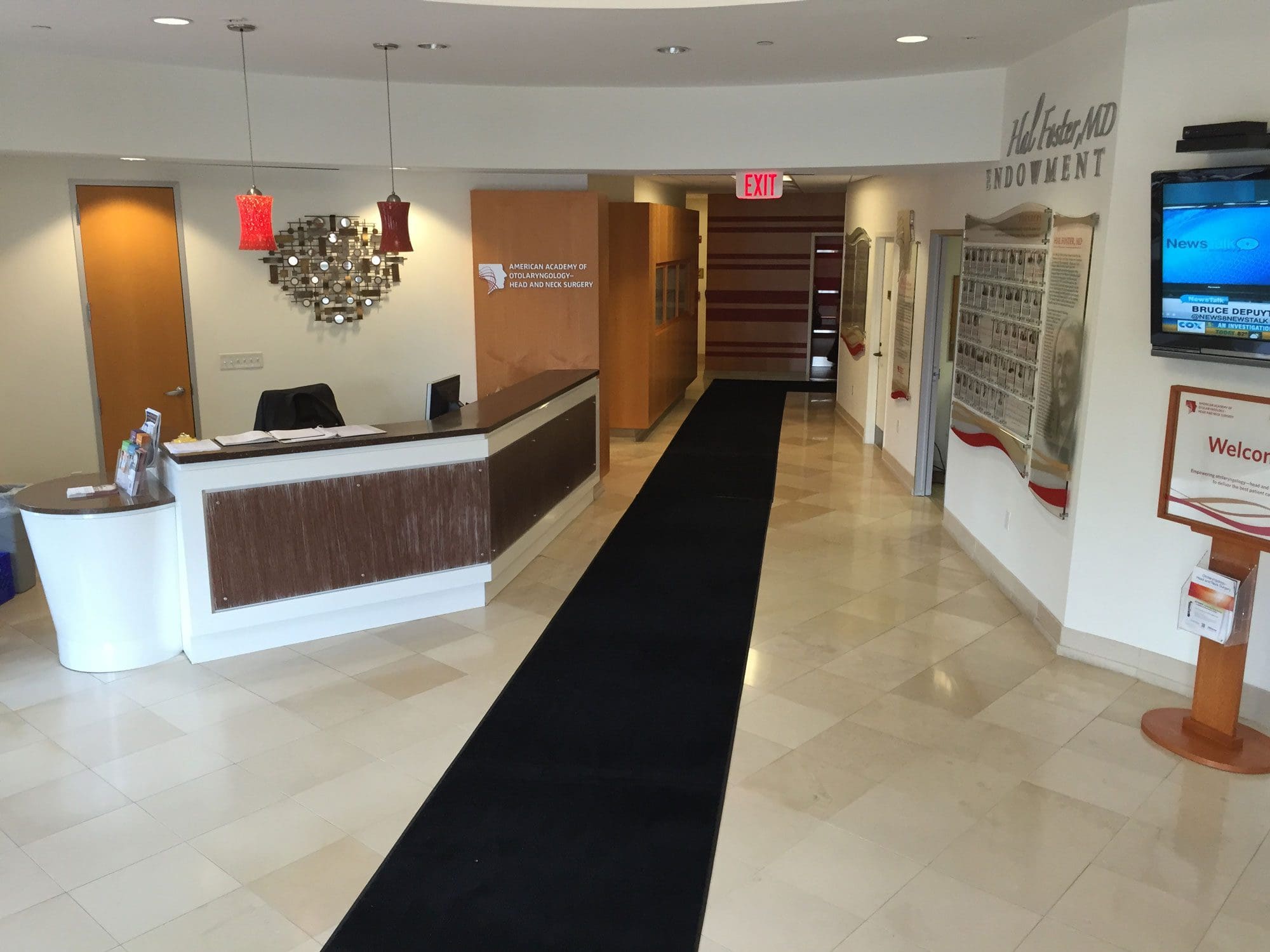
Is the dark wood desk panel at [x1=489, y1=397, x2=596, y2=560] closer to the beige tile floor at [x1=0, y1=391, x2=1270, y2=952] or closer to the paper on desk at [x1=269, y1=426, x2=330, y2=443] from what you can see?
the beige tile floor at [x1=0, y1=391, x2=1270, y2=952]

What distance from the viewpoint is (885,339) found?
9.95 metres

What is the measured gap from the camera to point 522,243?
27.1 ft

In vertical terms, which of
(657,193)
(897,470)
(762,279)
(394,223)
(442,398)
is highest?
(657,193)

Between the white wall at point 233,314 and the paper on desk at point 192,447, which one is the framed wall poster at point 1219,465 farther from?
the white wall at point 233,314

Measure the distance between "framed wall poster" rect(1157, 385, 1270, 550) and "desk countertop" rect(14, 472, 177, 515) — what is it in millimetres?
4712

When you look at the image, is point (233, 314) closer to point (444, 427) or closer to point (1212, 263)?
point (444, 427)

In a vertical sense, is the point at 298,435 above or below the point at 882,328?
below

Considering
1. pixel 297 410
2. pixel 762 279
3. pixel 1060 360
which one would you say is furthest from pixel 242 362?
pixel 762 279

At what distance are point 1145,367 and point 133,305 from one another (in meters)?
6.52

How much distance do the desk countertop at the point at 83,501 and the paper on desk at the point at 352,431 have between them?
2.84ft

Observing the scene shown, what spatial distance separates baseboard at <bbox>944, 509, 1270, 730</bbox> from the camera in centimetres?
440

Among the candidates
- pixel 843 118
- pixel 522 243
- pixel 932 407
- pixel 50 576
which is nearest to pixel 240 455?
A: pixel 50 576

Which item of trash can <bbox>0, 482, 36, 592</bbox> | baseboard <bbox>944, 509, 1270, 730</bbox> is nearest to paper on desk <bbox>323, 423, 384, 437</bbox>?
trash can <bbox>0, 482, 36, 592</bbox>

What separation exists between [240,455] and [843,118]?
4.56 m
